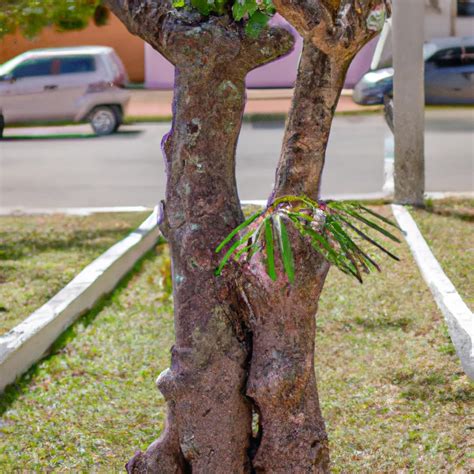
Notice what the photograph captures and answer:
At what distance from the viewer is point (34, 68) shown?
19.6 meters

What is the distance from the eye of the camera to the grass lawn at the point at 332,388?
514cm

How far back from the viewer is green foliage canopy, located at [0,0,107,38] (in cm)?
891

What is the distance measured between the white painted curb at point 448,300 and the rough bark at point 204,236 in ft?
4.25

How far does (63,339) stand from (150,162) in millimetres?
8785

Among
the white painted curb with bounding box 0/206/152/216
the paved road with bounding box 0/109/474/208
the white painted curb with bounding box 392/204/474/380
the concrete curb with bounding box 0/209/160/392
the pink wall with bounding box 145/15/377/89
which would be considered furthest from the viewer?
the pink wall with bounding box 145/15/377/89

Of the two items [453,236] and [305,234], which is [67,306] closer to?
[453,236]

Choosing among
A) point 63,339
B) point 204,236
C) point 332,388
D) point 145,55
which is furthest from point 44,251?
point 145,55

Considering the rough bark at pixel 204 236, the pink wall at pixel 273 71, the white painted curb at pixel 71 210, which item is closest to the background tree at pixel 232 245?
the rough bark at pixel 204 236

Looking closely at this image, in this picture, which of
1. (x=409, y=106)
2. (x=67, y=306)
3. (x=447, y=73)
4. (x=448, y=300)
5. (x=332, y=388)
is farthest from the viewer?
(x=447, y=73)

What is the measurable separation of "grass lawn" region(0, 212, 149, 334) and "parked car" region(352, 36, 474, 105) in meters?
5.47

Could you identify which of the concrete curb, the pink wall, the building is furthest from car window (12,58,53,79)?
the concrete curb

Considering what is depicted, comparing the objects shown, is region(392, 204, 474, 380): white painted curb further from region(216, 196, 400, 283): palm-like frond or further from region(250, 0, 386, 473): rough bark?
region(216, 196, 400, 283): palm-like frond

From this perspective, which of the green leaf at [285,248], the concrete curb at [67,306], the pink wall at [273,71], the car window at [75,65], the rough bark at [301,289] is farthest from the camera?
the pink wall at [273,71]

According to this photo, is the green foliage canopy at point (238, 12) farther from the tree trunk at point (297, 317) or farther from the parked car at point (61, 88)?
the parked car at point (61, 88)
